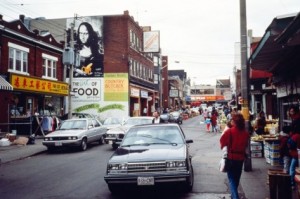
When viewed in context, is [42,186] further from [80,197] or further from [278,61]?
[278,61]

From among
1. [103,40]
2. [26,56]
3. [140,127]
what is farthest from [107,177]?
[103,40]

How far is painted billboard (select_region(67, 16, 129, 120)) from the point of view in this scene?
39094mm

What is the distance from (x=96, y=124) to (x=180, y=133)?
35.6 ft

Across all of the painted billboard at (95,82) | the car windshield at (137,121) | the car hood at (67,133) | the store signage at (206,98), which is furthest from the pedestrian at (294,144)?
the store signage at (206,98)

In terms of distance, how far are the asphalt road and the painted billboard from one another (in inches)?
948

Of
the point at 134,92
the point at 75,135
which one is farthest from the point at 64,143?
the point at 134,92

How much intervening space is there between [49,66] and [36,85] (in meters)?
4.52

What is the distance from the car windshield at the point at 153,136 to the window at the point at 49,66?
68.3 feet

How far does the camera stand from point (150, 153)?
7.77 meters

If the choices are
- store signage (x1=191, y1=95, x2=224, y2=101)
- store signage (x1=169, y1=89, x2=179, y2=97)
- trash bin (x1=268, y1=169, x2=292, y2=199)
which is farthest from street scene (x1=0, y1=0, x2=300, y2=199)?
store signage (x1=191, y1=95, x2=224, y2=101)

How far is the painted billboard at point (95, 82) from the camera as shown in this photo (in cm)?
3909

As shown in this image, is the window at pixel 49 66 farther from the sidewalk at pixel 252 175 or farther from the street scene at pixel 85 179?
the street scene at pixel 85 179

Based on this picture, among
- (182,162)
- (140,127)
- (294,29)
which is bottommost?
(182,162)

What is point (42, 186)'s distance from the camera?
364 inches
